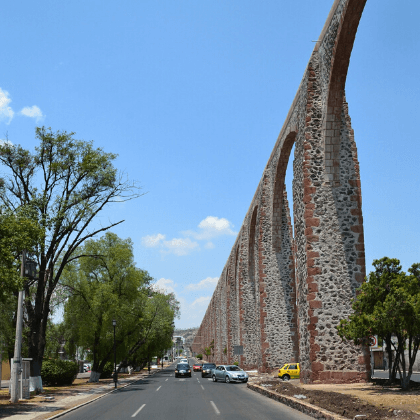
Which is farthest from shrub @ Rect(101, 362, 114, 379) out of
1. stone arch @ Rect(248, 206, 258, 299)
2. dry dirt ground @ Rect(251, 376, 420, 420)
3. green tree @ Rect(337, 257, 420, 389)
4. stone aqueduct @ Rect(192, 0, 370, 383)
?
green tree @ Rect(337, 257, 420, 389)

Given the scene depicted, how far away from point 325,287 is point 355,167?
4672mm

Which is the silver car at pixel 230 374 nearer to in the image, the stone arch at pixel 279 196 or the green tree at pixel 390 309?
the stone arch at pixel 279 196

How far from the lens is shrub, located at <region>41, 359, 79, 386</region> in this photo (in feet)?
100

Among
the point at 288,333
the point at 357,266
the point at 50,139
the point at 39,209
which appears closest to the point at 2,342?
the point at 39,209

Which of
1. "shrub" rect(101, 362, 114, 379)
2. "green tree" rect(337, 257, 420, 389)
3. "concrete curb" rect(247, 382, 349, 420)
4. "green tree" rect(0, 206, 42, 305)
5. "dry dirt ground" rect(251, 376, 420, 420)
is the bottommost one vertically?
"shrub" rect(101, 362, 114, 379)

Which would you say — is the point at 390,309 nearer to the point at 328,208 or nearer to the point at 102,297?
the point at 328,208

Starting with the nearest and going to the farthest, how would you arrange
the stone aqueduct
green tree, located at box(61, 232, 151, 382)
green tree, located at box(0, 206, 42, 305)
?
green tree, located at box(0, 206, 42, 305) → the stone aqueduct → green tree, located at box(61, 232, 151, 382)

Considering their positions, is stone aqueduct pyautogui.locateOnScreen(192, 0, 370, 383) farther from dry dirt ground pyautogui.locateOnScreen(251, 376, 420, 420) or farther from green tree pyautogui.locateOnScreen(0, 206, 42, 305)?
green tree pyautogui.locateOnScreen(0, 206, 42, 305)

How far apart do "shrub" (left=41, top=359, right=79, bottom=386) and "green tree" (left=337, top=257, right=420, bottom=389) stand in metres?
22.4

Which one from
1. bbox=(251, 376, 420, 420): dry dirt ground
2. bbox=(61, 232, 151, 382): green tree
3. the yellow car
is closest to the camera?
bbox=(251, 376, 420, 420): dry dirt ground

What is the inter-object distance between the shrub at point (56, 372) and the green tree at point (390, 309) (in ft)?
73.4

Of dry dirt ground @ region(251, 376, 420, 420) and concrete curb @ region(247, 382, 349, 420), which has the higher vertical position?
dry dirt ground @ region(251, 376, 420, 420)

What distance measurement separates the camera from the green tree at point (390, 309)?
12.5m

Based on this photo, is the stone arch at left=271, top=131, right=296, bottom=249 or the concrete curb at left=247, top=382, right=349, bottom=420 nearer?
the concrete curb at left=247, top=382, right=349, bottom=420
